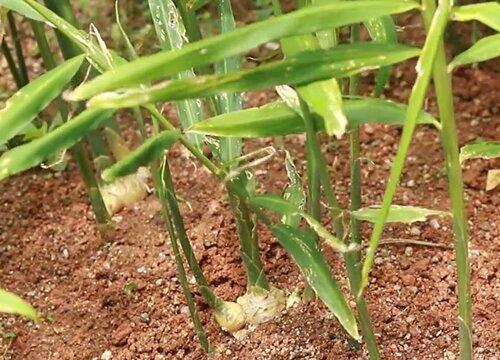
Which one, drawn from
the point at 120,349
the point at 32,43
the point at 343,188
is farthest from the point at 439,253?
the point at 32,43

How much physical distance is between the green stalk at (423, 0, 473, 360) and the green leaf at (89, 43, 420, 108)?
0.03 m

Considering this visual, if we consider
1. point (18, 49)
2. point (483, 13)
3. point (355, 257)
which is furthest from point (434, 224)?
point (18, 49)

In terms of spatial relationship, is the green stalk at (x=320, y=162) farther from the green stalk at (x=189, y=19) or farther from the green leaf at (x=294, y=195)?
the green stalk at (x=189, y=19)

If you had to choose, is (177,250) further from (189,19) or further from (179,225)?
(189,19)

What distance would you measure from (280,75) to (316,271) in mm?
198

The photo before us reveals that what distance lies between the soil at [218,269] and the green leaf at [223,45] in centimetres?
39

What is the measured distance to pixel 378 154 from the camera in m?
1.15

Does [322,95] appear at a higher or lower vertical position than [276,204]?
higher

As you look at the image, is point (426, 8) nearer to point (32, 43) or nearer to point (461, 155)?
point (461, 155)

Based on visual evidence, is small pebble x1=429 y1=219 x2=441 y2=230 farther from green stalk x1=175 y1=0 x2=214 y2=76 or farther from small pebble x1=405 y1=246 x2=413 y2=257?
green stalk x1=175 y1=0 x2=214 y2=76

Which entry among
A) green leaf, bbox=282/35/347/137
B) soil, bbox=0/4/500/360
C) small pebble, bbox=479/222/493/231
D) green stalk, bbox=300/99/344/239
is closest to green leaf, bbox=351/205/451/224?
green stalk, bbox=300/99/344/239

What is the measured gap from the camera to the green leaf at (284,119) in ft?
2.10

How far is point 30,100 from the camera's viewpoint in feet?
2.20

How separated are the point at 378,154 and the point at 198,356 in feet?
1.23
